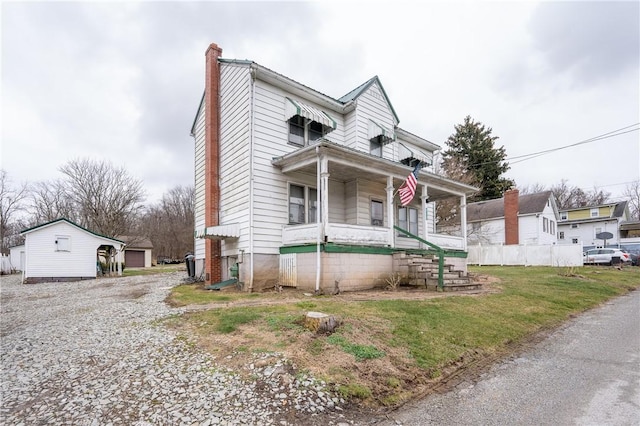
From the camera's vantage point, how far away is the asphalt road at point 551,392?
3.49 metres

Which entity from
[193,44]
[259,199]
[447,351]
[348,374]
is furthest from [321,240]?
[193,44]

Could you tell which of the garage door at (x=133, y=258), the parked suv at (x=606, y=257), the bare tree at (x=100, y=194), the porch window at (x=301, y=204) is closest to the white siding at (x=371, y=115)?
the porch window at (x=301, y=204)

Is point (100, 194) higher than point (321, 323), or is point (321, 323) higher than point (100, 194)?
point (100, 194)

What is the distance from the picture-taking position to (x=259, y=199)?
1129cm

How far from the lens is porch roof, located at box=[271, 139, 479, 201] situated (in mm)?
10320

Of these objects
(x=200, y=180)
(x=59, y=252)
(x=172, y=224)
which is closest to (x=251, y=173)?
(x=200, y=180)

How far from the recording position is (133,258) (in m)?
41.1

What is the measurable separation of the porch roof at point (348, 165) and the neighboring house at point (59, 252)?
52.5 feet

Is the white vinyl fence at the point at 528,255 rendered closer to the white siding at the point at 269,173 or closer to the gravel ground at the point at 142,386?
the white siding at the point at 269,173

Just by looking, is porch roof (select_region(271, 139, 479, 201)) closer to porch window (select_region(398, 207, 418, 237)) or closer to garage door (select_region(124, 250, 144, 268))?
porch window (select_region(398, 207, 418, 237))

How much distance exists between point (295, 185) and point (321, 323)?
7.60 metres

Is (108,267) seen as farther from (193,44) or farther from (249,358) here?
(249,358)

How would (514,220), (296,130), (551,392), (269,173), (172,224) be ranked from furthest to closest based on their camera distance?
(172,224)
(514,220)
(296,130)
(269,173)
(551,392)

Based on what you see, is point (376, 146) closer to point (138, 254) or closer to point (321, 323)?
point (321, 323)
